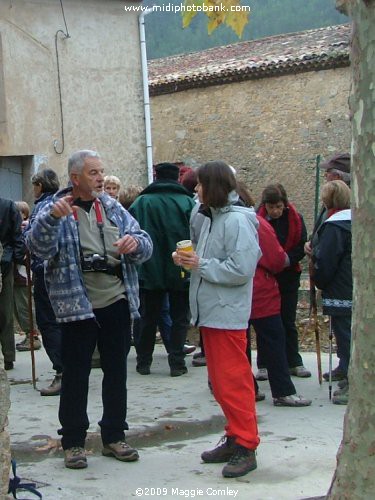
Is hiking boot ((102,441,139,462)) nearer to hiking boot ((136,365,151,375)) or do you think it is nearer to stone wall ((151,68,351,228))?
hiking boot ((136,365,151,375))

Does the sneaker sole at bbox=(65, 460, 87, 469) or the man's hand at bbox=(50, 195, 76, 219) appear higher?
the man's hand at bbox=(50, 195, 76, 219)

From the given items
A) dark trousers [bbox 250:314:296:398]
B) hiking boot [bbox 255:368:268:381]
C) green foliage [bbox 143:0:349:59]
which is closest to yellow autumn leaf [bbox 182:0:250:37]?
dark trousers [bbox 250:314:296:398]

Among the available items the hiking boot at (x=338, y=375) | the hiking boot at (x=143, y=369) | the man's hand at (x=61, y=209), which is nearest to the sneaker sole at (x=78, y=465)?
the man's hand at (x=61, y=209)

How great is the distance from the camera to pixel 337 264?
272 inches

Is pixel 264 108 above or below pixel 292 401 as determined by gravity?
above

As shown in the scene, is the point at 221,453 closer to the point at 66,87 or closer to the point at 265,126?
the point at 66,87

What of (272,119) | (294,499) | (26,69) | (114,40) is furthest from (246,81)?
(294,499)

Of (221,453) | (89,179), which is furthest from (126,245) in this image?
(221,453)

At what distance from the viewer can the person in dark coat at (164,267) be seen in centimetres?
813

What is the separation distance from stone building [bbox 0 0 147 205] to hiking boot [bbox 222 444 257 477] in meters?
10.9

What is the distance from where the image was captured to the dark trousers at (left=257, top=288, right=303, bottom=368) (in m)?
7.88

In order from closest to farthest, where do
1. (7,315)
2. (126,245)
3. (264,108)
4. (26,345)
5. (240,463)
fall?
1. (240,463)
2. (126,245)
3. (7,315)
4. (26,345)
5. (264,108)

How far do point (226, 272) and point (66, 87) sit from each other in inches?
443

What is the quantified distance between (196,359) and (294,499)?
391 centimetres
